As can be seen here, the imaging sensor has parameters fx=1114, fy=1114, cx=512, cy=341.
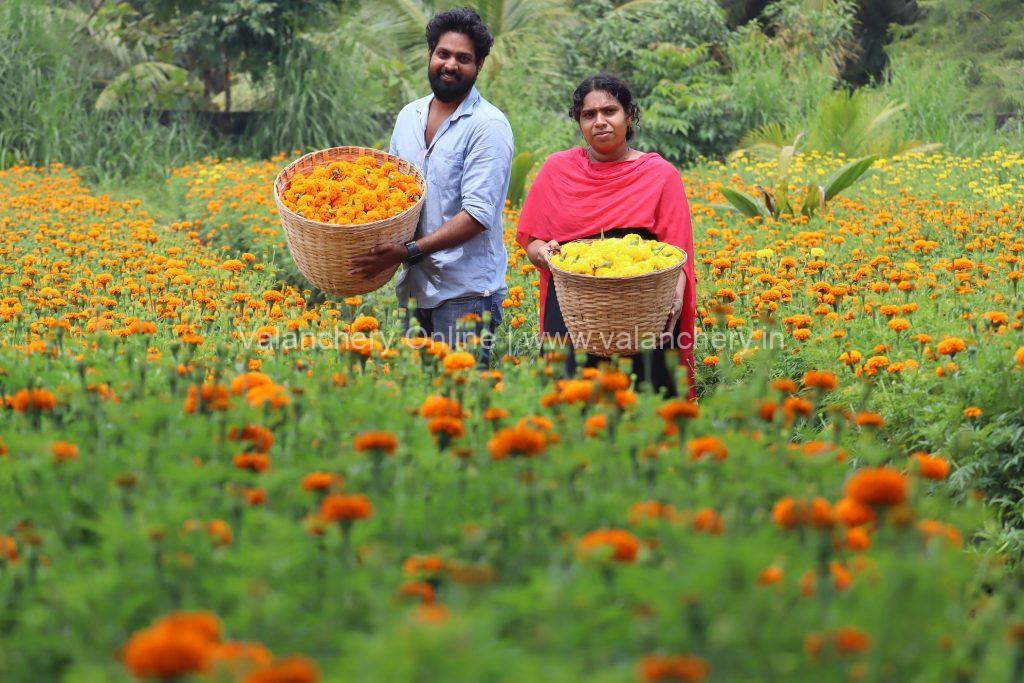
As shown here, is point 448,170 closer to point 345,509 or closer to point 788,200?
point 345,509

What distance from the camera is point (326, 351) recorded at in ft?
10.5

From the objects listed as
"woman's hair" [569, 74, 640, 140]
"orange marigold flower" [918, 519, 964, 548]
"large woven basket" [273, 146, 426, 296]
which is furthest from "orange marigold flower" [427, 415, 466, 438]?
"woman's hair" [569, 74, 640, 140]

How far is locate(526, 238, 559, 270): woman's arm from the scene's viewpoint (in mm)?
4152

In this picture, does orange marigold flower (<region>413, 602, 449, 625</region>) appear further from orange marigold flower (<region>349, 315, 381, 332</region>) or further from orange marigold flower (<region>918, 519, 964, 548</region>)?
orange marigold flower (<region>349, 315, 381, 332</region>)

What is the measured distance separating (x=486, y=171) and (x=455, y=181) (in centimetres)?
17

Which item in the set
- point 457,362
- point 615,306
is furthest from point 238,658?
point 615,306

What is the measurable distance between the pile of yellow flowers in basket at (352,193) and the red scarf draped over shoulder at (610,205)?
70cm

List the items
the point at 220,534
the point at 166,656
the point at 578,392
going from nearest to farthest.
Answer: the point at 166,656
the point at 220,534
the point at 578,392

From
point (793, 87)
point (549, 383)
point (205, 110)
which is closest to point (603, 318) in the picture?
point (549, 383)

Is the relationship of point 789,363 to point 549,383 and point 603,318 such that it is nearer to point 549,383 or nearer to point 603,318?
point 603,318

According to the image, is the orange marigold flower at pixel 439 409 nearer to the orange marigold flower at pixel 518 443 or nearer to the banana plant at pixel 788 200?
the orange marigold flower at pixel 518 443

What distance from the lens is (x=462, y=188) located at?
13.0 ft

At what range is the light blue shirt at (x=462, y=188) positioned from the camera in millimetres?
3906

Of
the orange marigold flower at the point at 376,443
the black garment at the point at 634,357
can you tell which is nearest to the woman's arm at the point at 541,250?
the black garment at the point at 634,357
